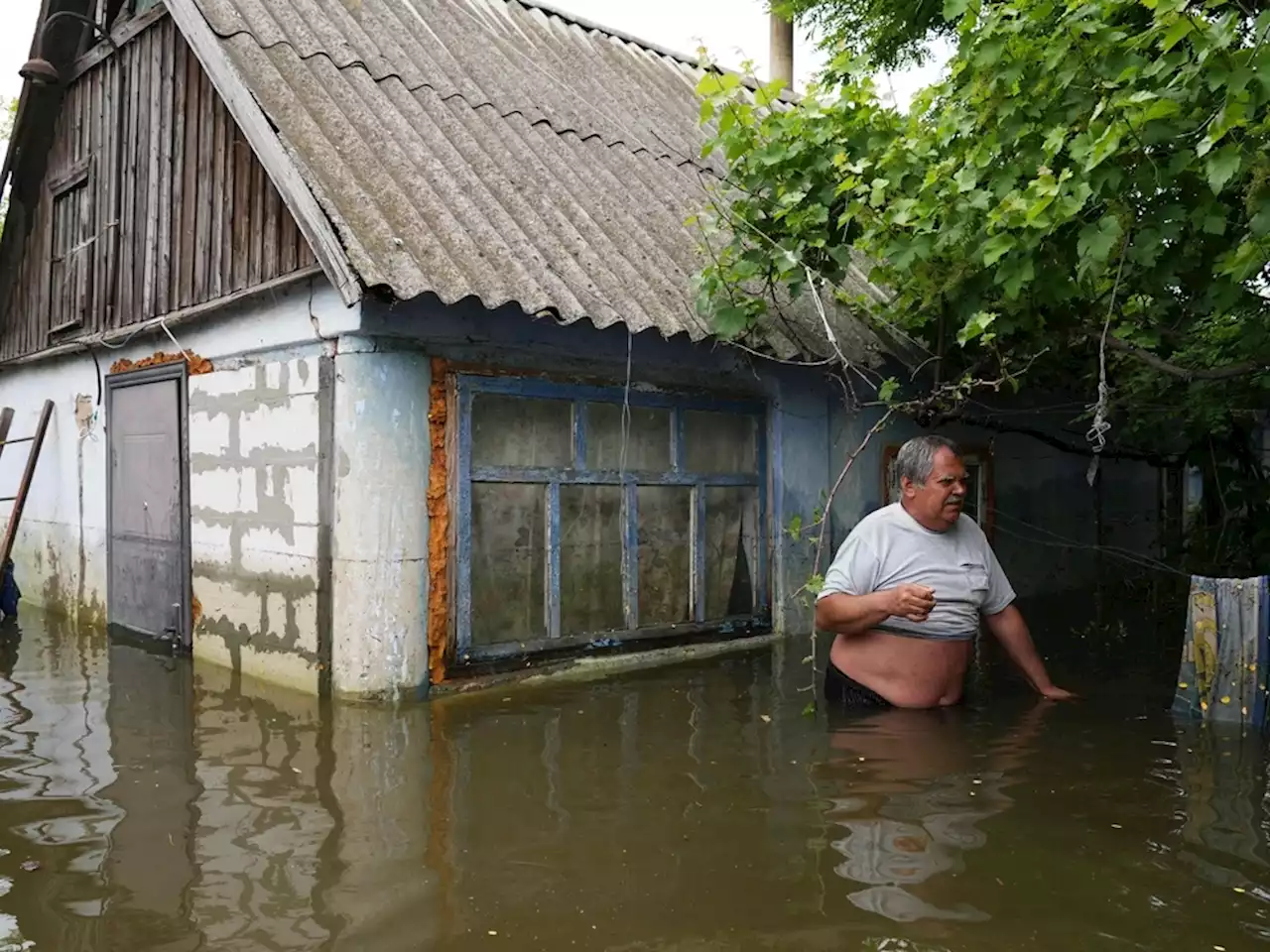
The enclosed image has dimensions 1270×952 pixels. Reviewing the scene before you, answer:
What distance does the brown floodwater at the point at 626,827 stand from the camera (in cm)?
306

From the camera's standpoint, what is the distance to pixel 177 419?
7.97m

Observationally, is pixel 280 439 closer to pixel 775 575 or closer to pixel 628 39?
pixel 775 575

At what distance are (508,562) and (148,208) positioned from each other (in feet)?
15.2

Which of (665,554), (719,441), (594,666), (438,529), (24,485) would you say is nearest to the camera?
(438,529)

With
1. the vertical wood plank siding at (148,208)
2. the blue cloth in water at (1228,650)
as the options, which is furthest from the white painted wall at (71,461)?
the blue cloth in water at (1228,650)

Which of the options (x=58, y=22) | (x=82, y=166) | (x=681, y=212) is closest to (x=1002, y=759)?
(x=681, y=212)

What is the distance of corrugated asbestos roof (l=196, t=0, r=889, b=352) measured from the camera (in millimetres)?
6117

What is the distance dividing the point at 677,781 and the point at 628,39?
10.3m

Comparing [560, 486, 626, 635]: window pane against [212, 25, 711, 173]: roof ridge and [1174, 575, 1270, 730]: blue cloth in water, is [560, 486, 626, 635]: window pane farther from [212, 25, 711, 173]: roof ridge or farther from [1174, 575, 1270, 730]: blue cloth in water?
[1174, 575, 1270, 730]: blue cloth in water

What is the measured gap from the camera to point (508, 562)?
6.82m

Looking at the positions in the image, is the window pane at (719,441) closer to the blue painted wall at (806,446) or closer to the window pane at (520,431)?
the blue painted wall at (806,446)

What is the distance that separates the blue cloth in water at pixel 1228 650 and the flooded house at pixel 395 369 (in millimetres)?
2343

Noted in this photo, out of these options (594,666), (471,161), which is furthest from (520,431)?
(471,161)

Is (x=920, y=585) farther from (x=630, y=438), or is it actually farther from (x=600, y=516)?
(x=630, y=438)
